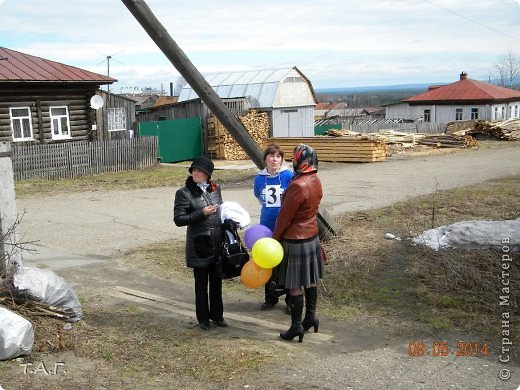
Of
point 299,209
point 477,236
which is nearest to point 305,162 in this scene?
point 299,209

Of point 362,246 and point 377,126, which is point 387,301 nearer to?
point 362,246

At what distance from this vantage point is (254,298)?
6.51m

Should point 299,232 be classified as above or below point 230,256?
above

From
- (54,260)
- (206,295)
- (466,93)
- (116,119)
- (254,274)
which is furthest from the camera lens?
(466,93)

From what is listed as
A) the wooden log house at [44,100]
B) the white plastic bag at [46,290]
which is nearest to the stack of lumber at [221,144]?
the wooden log house at [44,100]

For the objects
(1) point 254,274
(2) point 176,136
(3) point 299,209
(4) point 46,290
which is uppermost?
(2) point 176,136

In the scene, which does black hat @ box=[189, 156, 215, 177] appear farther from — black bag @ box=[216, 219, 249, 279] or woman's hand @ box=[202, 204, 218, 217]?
black bag @ box=[216, 219, 249, 279]

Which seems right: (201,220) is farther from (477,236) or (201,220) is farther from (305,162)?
(477,236)

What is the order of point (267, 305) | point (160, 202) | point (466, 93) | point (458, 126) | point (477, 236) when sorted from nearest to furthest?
point (267, 305)
point (477, 236)
point (160, 202)
point (458, 126)
point (466, 93)

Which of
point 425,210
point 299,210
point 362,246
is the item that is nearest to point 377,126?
point 425,210

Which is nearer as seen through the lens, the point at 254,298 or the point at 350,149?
the point at 254,298

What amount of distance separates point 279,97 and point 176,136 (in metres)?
6.83

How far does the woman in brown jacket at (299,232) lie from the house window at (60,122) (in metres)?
18.9

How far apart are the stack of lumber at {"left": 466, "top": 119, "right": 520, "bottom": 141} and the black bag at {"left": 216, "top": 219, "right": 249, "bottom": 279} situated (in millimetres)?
32363
